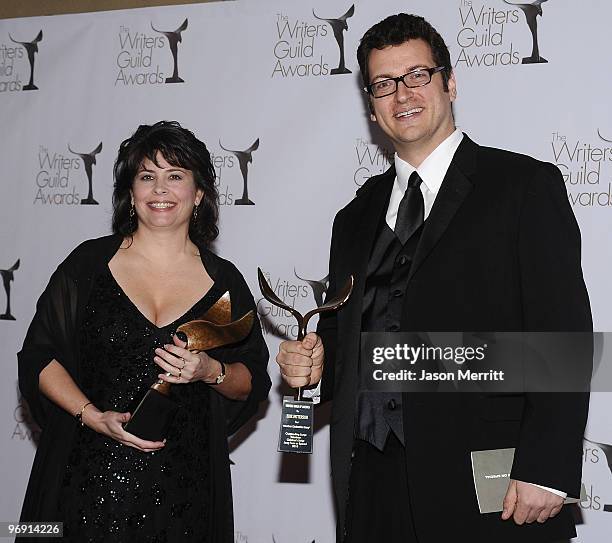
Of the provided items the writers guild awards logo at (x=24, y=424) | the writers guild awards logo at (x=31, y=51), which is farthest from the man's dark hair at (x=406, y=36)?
the writers guild awards logo at (x=24, y=424)

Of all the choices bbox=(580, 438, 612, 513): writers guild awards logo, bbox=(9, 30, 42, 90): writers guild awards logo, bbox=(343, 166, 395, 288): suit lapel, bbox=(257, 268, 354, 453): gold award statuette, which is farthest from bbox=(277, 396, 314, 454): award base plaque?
bbox=(9, 30, 42, 90): writers guild awards logo

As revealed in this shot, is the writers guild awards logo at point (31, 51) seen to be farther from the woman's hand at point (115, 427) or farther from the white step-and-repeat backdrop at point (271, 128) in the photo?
the woman's hand at point (115, 427)

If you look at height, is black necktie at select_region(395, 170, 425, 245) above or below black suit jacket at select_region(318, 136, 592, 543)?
above

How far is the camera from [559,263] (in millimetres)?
1815

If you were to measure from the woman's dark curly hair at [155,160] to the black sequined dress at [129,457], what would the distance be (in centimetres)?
23

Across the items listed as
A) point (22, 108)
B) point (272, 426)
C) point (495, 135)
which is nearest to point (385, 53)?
point (495, 135)

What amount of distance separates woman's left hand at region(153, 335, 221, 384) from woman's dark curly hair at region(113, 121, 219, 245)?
535 millimetres

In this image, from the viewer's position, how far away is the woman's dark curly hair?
2531 mm

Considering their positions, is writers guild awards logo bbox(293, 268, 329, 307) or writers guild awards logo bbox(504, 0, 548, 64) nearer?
writers guild awards logo bbox(504, 0, 548, 64)

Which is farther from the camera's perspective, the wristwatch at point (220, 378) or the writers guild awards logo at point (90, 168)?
the writers guild awards logo at point (90, 168)

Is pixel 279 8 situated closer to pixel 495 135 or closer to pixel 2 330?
pixel 495 135

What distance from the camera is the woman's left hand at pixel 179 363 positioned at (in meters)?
2.21

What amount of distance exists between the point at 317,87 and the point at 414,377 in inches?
65.7

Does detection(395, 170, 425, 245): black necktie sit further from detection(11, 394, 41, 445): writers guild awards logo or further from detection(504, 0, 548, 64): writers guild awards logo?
detection(11, 394, 41, 445): writers guild awards logo
